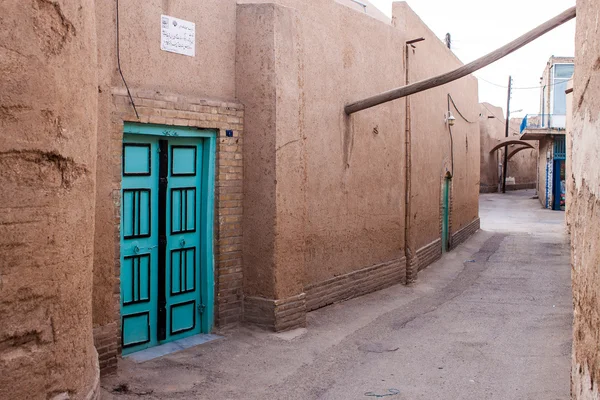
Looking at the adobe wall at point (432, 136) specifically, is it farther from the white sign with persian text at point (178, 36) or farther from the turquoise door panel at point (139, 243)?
the turquoise door panel at point (139, 243)

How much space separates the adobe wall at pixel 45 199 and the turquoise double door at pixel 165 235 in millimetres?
1958

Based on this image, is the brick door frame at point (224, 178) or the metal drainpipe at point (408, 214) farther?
the metal drainpipe at point (408, 214)

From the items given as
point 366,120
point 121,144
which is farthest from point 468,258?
point 121,144

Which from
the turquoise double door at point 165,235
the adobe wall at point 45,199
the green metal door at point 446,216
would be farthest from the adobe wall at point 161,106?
the green metal door at point 446,216

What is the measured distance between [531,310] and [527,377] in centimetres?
297

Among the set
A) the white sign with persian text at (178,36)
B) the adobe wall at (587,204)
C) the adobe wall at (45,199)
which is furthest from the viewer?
the white sign with persian text at (178,36)

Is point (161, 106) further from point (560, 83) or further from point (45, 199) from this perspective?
point (560, 83)

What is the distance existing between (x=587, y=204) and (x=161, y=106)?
4043mm

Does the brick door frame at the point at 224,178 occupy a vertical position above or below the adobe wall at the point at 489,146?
below

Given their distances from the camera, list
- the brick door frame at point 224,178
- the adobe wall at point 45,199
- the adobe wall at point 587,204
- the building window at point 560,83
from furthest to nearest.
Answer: the building window at point 560,83, the brick door frame at point 224,178, the adobe wall at point 45,199, the adobe wall at point 587,204

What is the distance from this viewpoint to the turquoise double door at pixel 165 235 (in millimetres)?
5742

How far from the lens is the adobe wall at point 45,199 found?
3092 mm

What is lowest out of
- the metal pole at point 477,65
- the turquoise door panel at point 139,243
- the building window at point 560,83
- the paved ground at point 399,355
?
the paved ground at point 399,355

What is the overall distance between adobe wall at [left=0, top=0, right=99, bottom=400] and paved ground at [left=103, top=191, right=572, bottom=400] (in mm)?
1522
